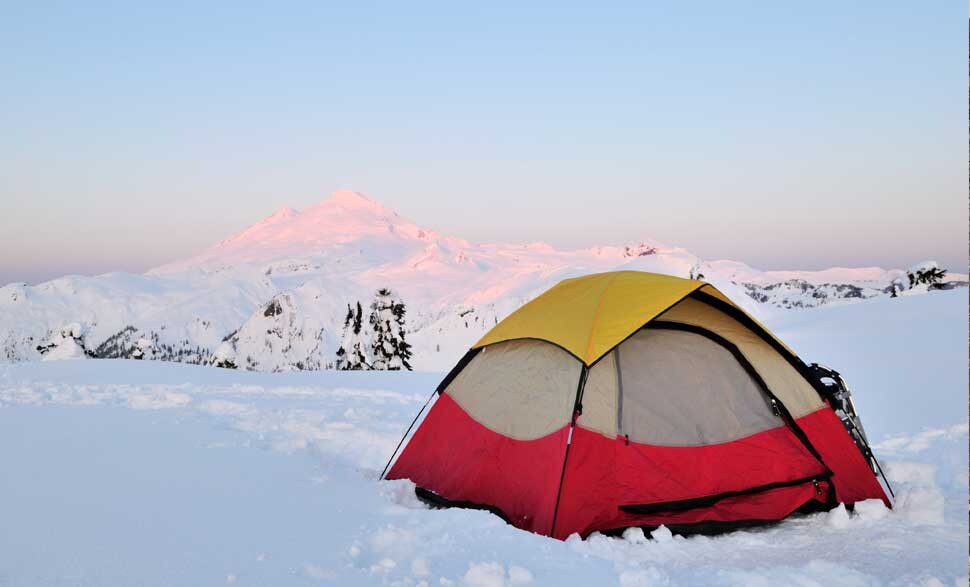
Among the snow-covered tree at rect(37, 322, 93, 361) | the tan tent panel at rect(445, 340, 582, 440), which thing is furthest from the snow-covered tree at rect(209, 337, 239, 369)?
the tan tent panel at rect(445, 340, 582, 440)

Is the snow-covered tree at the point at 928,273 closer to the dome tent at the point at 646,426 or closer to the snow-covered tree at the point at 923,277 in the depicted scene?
the snow-covered tree at the point at 923,277

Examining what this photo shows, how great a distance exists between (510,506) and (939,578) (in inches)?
128

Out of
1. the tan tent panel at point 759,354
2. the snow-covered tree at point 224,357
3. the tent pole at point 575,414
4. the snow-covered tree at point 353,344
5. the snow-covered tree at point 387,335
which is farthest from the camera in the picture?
the snow-covered tree at point 224,357

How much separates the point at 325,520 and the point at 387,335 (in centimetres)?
3226

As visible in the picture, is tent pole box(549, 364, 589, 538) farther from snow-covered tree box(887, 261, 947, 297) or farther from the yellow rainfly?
snow-covered tree box(887, 261, 947, 297)

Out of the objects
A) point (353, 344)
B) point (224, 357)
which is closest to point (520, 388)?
point (353, 344)

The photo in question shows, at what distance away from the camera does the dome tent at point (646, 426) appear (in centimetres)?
554

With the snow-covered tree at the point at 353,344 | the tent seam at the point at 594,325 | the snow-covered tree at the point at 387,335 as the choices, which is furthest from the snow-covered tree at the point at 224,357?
the tent seam at the point at 594,325

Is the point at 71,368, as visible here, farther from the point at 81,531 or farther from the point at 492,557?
the point at 492,557

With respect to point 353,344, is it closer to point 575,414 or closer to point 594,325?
point 594,325

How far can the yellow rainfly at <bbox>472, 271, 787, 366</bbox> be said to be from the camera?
584 cm

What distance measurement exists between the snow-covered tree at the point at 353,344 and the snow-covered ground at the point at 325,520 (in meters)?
25.9

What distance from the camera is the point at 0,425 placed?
9.34 meters

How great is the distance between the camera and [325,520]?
5277 mm
